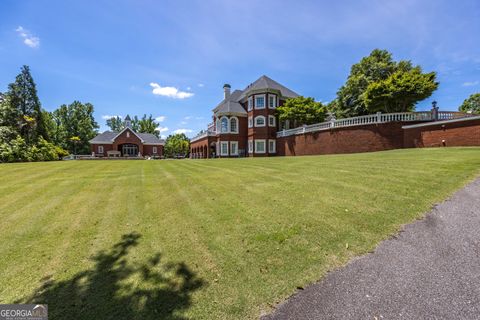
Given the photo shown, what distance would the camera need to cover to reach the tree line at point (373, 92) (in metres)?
20.5

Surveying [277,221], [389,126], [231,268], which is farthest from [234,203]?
[389,126]

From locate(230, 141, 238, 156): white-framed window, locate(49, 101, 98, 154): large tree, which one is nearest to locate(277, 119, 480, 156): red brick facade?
locate(230, 141, 238, 156): white-framed window

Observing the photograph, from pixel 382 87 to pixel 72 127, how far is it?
214 feet

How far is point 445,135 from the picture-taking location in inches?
548

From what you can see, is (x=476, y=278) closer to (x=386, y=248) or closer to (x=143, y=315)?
(x=386, y=248)

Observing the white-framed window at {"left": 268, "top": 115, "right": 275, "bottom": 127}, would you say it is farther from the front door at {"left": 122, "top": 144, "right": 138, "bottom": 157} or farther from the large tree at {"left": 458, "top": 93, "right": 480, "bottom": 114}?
the large tree at {"left": 458, "top": 93, "right": 480, "bottom": 114}

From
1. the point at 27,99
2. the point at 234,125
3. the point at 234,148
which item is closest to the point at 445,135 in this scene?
the point at 234,148

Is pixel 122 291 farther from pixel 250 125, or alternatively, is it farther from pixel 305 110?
pixel 250 125

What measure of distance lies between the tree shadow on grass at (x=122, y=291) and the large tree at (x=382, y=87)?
25056 mm

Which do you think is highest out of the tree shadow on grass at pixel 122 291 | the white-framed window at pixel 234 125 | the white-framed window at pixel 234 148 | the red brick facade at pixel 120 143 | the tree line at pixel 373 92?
the tree line at pixel 373 92

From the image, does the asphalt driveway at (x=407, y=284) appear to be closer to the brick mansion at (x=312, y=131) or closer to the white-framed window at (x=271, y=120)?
the brick mansion at (x=312, y=131)

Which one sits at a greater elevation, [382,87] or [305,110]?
[382,87]

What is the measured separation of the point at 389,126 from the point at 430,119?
A: 270 cm

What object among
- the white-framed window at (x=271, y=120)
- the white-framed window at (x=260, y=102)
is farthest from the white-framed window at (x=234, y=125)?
the white-framed window at (x=271, y=120)
